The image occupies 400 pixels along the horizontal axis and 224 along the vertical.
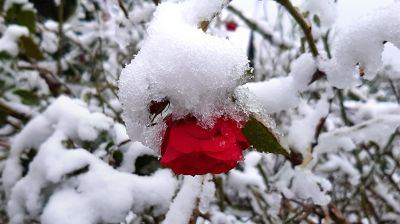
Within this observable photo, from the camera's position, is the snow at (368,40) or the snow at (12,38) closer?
the snow at (368,40)

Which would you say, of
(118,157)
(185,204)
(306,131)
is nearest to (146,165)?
(118,157)

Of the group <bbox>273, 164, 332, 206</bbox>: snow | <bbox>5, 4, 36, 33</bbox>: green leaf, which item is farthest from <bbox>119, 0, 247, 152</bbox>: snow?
<bbox>5, 4, 36, 33</bbox>: green leaf

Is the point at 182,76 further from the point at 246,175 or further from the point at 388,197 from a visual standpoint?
the point at 388,197

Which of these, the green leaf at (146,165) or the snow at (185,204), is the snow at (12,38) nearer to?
the green leaf at (146,165)

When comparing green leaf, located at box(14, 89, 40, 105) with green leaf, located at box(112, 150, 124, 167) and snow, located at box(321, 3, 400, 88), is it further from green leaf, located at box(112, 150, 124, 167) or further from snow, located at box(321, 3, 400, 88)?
snow, located at box(321, 3, 400, 88)

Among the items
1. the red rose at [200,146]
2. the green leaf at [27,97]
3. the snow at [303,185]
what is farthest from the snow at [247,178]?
the red rose at [200,146]

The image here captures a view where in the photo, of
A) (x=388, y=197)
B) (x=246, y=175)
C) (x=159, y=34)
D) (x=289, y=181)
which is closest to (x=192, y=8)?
(x=159, y=34)
